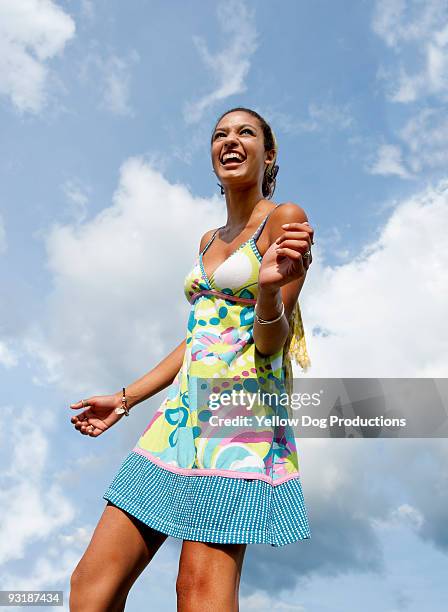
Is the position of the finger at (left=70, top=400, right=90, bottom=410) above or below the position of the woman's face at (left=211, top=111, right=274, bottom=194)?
below

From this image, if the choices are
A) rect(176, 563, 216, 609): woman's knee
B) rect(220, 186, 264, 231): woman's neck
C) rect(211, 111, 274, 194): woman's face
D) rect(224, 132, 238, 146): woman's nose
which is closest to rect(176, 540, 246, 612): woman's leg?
rect(176, 563, 216, 609): woman's knee

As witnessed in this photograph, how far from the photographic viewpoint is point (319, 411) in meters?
3.85

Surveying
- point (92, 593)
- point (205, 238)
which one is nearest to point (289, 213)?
point (205, 238)

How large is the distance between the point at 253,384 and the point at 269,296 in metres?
0.49

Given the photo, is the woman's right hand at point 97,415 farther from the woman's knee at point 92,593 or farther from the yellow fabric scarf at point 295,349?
the yellow fabric scarf at point 295,349

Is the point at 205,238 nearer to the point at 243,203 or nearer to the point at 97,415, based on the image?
the point at 243,203

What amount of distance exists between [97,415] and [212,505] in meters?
1.13

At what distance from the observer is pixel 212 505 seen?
2.58m

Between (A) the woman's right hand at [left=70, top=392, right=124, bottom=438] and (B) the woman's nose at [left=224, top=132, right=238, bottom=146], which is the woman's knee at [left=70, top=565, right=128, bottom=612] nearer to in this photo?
(A) the woman's right hand at [left=70, top=392, right=124, bottom=438]

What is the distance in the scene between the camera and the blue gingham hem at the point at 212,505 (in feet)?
8.38

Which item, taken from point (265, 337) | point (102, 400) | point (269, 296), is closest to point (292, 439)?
point (265, 337)

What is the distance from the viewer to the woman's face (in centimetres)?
321

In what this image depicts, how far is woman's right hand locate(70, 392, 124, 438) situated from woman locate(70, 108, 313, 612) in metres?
0.48

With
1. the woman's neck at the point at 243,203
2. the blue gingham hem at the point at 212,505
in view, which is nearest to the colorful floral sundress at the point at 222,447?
the blue gingham hem at the point at 212,505
